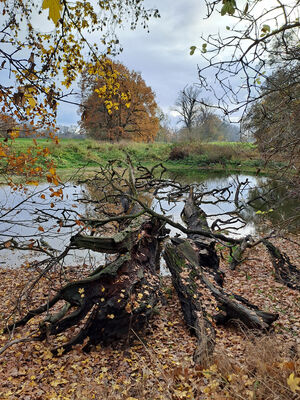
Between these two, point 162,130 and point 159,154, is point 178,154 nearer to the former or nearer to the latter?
point 159,154

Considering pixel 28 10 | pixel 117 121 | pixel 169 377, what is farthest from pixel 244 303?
pixel 117 121

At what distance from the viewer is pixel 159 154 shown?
34344mm

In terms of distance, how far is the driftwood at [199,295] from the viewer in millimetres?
4938

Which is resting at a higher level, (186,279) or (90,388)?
(186,279)

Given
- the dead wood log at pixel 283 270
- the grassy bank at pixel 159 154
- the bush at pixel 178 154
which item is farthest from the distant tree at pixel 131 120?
the dead wood log at pixel 283 270

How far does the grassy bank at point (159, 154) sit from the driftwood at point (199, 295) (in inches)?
786

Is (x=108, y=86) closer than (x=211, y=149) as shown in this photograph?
Yes

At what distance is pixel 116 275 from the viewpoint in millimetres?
5066

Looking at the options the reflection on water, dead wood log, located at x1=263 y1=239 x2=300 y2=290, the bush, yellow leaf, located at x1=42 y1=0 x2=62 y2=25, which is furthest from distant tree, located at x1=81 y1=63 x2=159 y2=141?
yellow leaf, located at x1=42 y1=0 x2=62 y2=25

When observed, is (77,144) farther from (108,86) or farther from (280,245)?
(108,86)

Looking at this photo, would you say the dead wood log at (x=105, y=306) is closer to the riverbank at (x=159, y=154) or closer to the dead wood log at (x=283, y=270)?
the dead wood log at (x=283, y=270)

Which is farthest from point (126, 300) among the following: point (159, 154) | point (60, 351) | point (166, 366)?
point (159, 154)

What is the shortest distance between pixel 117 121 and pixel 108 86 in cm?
3407

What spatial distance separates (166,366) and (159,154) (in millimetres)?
31151
